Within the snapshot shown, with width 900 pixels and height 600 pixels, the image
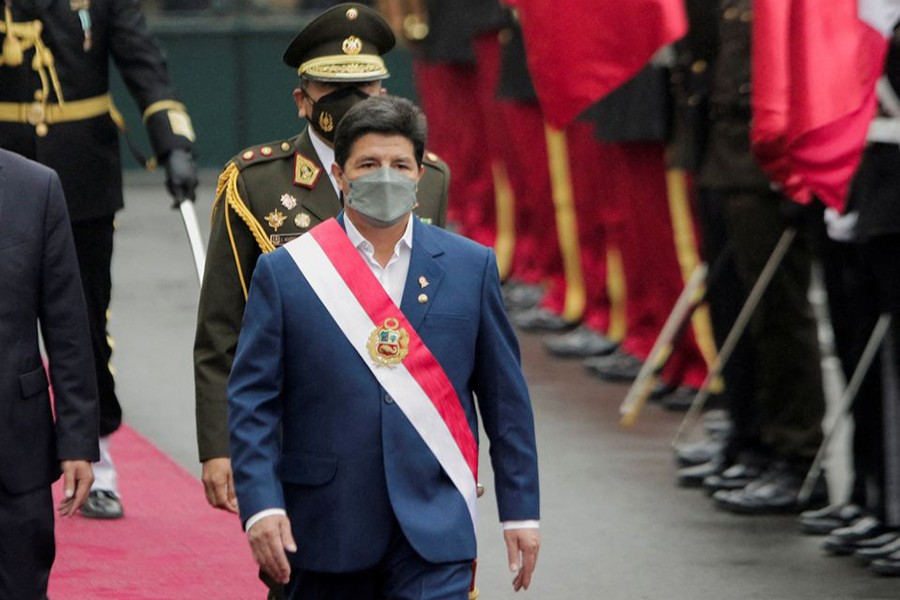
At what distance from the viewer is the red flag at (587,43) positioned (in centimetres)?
846

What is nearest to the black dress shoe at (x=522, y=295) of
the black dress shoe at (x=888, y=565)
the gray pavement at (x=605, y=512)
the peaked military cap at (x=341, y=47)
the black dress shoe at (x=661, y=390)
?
the gray pavement at (x=605, y=512)

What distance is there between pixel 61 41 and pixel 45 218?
2629 mm

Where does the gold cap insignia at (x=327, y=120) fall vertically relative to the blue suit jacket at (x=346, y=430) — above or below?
above

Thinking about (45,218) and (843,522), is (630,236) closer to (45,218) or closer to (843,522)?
(843,522)

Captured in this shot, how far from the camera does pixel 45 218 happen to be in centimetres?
521

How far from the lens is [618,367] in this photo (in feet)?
34.7

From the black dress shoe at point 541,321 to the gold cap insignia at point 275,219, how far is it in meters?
6.35

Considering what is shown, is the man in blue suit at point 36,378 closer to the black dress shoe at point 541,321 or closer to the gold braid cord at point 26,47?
the gold braid cord at point 26,47

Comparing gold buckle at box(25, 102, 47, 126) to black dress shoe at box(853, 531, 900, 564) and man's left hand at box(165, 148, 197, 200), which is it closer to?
man's left hand at box(165, 148, 197, 200)

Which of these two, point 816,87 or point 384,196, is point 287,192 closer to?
point 384,196

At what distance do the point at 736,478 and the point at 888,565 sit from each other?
1.20 m

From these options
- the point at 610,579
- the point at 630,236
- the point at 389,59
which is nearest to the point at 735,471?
the point at 610,579

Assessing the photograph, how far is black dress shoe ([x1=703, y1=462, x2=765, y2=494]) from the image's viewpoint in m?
8.25

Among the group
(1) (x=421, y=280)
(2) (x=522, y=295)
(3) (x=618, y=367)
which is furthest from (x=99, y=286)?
(2) (x=522, y=295)
